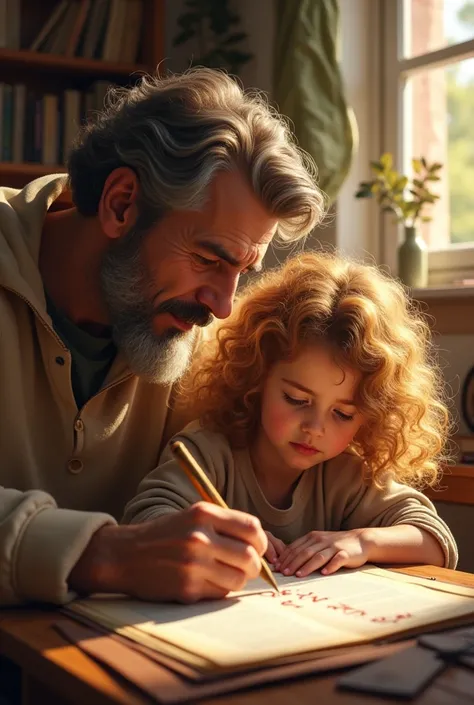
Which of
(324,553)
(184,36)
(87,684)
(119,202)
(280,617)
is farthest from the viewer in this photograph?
(184,36)

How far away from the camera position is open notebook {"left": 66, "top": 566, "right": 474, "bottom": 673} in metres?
0.85

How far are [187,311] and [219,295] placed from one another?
0.08 metres

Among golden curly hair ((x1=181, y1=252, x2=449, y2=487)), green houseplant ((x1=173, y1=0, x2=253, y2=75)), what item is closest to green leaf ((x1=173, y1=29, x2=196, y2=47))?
green houseplant ((x1=173, y1=0, x2=253, y2=75))

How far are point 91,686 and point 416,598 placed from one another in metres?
0.45

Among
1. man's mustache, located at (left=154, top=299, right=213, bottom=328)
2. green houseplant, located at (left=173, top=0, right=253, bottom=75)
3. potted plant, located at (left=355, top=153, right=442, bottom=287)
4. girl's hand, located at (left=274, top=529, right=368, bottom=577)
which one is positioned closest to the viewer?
girl's hand, located at (left=274, top=529, right=368, bottom=577)

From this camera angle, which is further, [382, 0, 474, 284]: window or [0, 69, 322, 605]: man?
[382, 0, 474, 284]: window

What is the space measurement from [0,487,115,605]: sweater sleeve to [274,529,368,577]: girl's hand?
284 mm

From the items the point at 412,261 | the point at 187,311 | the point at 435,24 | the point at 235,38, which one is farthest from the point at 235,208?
the point at 235,38

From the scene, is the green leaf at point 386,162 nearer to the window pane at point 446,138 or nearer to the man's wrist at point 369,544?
the window pane at point 446,138

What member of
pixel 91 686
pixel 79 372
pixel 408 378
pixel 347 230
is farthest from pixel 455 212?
pixel 91 686

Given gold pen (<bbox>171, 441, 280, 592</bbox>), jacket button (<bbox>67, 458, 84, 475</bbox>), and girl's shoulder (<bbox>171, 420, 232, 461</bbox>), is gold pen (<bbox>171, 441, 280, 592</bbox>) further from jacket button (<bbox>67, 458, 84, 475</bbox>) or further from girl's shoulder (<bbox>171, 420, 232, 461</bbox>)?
jacket button (<bbox>67, 458, 84, 475</bbox>)

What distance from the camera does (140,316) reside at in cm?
161

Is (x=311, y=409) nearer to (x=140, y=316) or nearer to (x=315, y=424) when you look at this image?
(x=315, y=424)

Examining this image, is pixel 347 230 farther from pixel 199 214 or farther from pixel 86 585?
pixel 86 585
